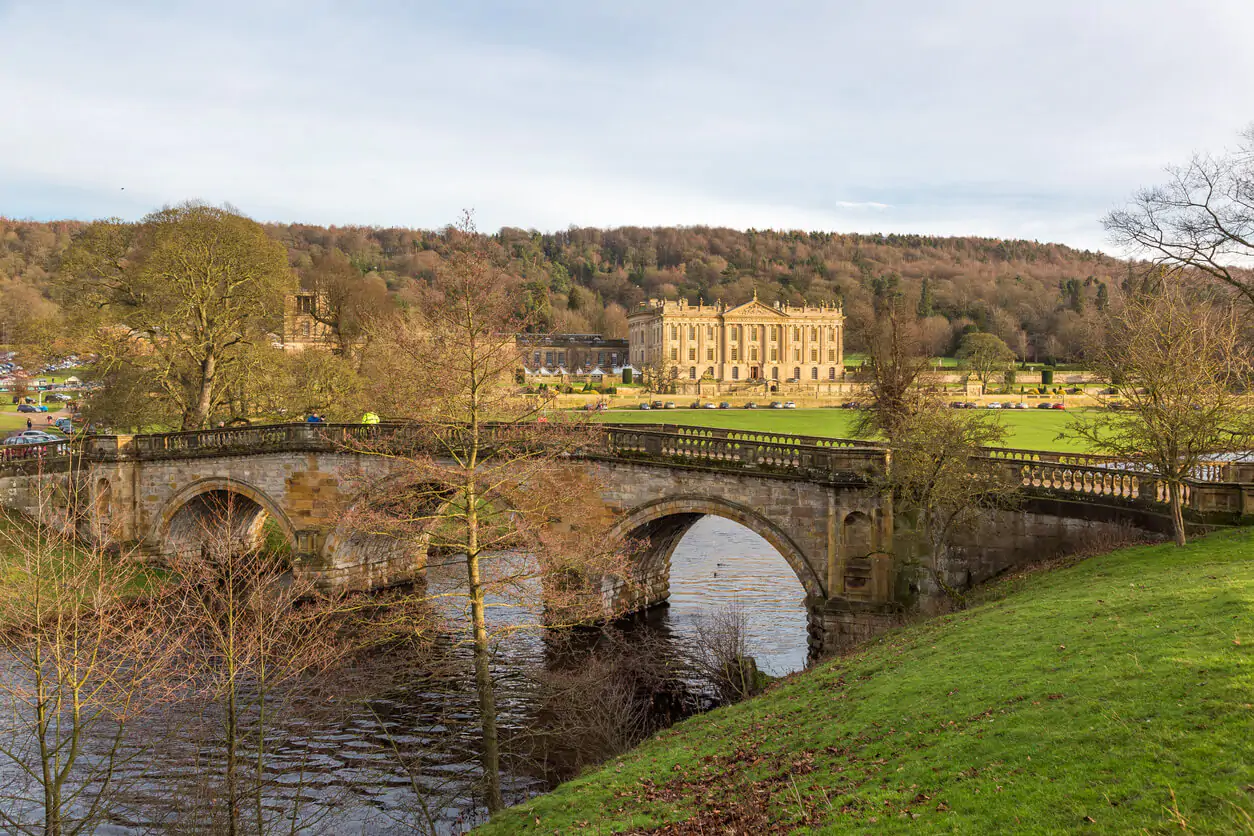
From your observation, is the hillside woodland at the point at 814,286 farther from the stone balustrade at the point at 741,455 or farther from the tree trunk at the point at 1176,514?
Answer: the tree trunk at the point at 1176,514

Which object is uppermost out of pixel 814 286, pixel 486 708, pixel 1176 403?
pixel 814 286

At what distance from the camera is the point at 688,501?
24062mm

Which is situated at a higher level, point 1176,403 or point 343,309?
point 343,309

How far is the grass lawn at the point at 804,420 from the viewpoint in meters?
58.7

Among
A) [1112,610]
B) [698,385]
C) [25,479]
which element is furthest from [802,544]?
[698,385]

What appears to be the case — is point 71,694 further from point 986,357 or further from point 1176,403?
point 986,357

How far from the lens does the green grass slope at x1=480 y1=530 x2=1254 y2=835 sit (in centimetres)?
741

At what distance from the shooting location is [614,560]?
62.3 feet

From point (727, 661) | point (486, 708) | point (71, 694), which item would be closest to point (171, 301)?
point (71, 694)

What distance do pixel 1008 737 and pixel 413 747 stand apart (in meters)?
13.5

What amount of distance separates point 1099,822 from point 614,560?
41.8ft

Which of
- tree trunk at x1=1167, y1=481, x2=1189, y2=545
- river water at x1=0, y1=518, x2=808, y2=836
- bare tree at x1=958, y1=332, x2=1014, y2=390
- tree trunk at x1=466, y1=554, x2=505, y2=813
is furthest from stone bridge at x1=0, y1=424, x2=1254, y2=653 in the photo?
bare tree at x1=958, y1=332, x2=1014, y2=390

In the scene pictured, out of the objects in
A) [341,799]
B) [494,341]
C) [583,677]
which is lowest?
[341,799]

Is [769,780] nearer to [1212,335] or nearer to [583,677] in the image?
[583,677]
